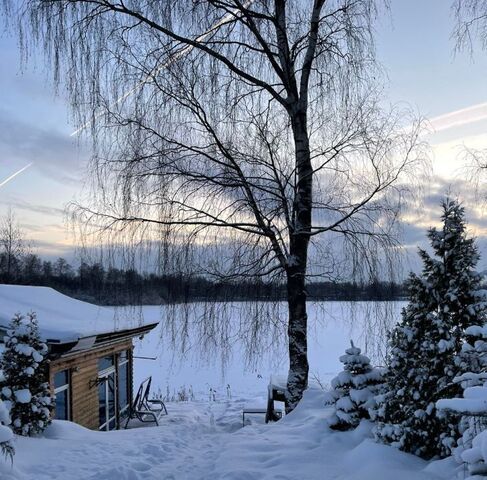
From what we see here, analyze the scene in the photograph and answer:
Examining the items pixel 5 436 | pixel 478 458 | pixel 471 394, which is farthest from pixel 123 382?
pixel 478 458

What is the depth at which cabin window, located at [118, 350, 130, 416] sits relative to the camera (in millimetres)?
14234

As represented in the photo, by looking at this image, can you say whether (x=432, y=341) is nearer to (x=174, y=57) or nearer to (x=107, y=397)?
(x=174, y=57)

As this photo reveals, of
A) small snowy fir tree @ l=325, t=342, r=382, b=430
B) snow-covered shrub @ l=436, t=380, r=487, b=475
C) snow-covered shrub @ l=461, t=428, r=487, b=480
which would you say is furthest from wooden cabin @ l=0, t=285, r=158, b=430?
snow-covered shrub @ l=461, t=428, r=487, b=480

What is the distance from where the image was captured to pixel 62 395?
32.3 ft

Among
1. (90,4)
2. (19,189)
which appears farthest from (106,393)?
(90,4)

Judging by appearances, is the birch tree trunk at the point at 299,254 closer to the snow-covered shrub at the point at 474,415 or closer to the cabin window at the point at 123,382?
the snow-covered shrub at the point at 474,415

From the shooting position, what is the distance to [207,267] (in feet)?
23.0

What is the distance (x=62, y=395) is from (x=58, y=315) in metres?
1.49

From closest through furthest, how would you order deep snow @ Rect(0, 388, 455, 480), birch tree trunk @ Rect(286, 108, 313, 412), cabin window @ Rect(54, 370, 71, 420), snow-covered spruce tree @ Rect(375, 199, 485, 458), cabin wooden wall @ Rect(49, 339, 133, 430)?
snow-covered spruce tree @ Rect(375, 199, 485, 458) < deep snow @ Rect(0, 388, 455, 480) < birch tree trunk @ Rect(286, 108, 313, 412) < cabin window @ Rect(54, 370, 71, 420) < cabin wooden wall @ Rect(49, 339, 133, 430)

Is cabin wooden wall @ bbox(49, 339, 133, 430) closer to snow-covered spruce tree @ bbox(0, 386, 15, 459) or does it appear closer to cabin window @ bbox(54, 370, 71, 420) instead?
cabin window @ bbox(54, 370, 71, 420)

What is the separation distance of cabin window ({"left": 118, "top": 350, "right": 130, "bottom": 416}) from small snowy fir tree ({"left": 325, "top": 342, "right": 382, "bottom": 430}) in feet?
30.7

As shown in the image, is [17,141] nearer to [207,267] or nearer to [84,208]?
[84,208]

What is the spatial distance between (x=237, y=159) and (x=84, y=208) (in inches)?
84.2

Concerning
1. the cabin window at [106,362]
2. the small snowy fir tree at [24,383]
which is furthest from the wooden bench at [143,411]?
the small snowy fir tree at [24,383]
